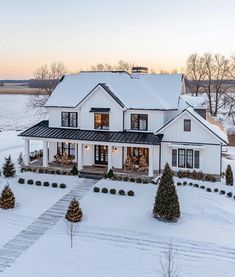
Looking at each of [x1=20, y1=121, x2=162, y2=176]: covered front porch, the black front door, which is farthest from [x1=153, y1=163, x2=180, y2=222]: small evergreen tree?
the black front door

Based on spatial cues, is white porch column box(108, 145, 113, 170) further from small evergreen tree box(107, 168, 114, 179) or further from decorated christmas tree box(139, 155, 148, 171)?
decorated christmas tree box(139, 155, 148, 171)

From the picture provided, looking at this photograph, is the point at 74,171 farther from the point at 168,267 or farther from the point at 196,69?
the point at 196,69

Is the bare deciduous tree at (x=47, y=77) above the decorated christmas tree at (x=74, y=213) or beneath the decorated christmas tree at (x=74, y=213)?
above

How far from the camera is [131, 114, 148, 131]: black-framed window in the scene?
2816cm

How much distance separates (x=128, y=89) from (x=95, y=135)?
521 cm

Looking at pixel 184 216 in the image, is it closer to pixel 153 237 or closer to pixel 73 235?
pixel 153 237

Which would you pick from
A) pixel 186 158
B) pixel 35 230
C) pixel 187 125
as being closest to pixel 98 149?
pixel 186 158

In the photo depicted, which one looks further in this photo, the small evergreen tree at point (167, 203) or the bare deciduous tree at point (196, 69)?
the bare deciduous tree at point (196, 69)

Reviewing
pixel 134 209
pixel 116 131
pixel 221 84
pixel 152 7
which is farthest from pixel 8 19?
pixel 221 84

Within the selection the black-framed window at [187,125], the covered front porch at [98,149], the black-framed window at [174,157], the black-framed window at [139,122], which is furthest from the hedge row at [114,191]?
the black-framed window at [187,125]

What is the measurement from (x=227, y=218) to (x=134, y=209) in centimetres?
541

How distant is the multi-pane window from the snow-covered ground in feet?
6.50

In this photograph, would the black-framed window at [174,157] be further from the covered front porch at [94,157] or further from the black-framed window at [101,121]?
the black-framed window at [101,121]

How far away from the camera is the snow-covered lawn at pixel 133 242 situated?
49.5 ft
